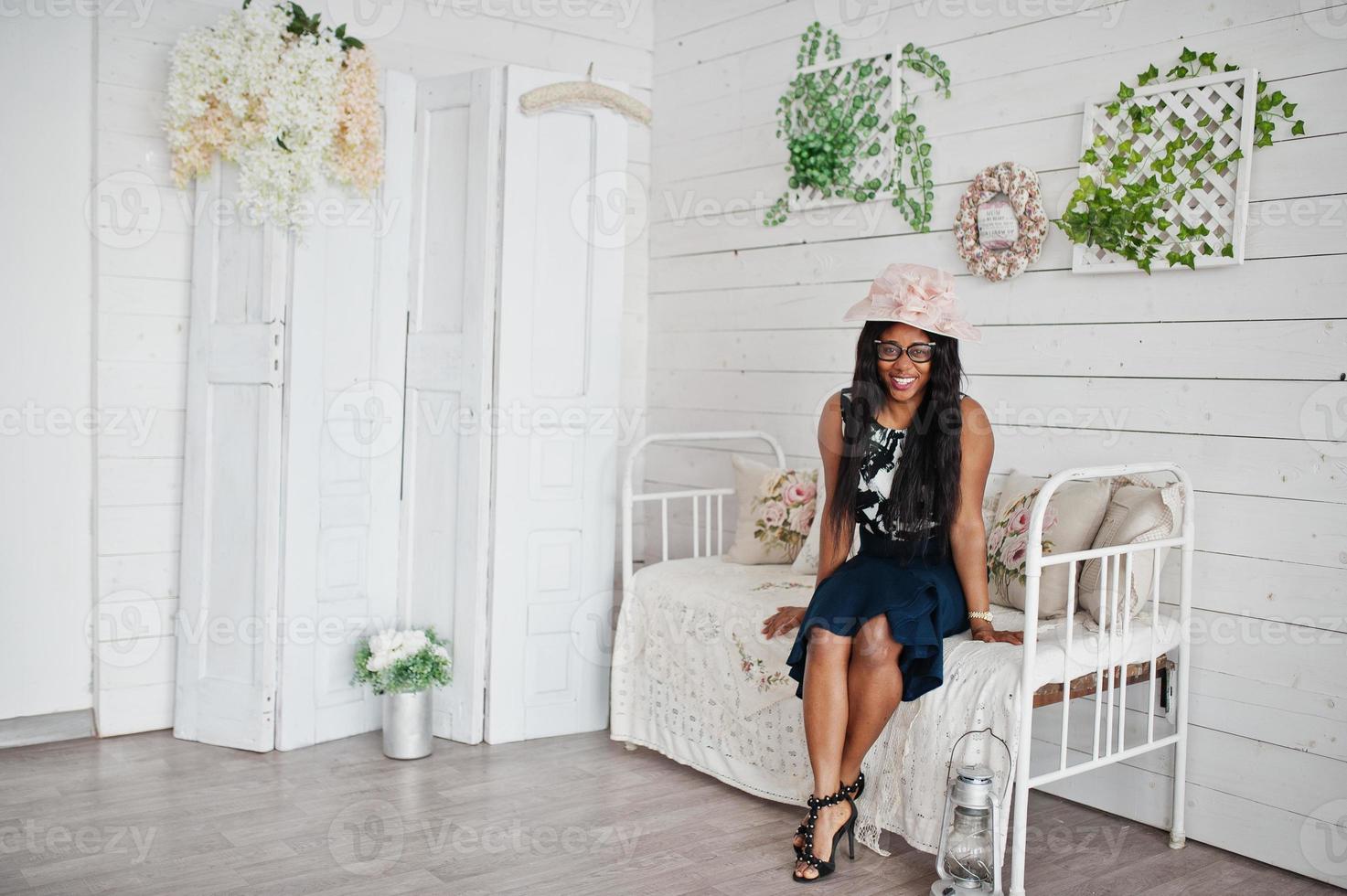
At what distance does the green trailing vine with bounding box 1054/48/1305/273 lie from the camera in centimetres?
271

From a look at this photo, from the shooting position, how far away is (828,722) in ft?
8.39

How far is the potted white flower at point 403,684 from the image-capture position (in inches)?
129

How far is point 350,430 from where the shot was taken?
11.3 feet

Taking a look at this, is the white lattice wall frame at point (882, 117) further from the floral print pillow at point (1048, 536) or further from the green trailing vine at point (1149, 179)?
the floral print pillow at point (1048, 536)

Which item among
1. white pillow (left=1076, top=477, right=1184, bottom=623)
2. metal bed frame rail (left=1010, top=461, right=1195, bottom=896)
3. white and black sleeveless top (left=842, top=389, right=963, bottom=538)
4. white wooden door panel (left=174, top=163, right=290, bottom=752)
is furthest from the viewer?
white wooden door panel (left=174, top=163, right=290, bottom=752)

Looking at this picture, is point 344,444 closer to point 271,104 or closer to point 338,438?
point 338,438

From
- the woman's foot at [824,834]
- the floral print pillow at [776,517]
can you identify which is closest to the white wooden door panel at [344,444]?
the floral print pillow at [776,517]

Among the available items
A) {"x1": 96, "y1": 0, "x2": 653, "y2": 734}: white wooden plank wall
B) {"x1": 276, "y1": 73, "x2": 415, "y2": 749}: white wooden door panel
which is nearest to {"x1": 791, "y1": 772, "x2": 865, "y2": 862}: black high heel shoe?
{"x1": 276, "y1": 73, "x2": 415, "y2": 749}: white wooden door panel

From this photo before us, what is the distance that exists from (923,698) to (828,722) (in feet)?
0.69

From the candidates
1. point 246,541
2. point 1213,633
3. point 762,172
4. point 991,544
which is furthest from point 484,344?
point 1213,633

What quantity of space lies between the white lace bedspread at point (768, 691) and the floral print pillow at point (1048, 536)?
0.21ft

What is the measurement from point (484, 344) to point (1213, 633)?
2.03m

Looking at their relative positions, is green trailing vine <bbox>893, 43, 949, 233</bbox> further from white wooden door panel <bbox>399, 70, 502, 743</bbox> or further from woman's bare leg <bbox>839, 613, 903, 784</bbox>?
woman's bare leg <bbox>839, 613, 903, 784</bbox>

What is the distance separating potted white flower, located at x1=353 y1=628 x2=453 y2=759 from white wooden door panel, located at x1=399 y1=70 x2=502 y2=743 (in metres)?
0.16
